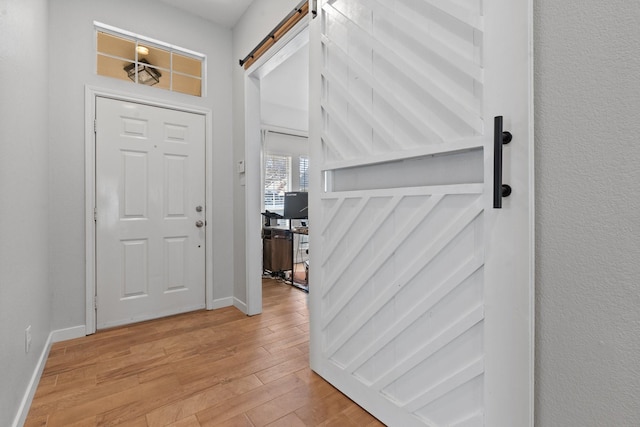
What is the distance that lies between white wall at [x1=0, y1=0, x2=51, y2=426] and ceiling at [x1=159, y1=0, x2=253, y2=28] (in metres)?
1.07

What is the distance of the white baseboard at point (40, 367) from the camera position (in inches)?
54.5

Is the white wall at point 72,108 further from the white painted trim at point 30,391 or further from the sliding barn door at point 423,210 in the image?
the sliding barn door at point 423,210

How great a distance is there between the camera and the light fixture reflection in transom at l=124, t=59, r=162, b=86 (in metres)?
2.64

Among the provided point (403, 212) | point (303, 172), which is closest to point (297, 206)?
point (303, 172)

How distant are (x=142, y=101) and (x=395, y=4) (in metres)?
2.34

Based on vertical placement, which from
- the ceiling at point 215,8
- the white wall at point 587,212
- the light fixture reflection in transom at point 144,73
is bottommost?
the white wall at point 587,212

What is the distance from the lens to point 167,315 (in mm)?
2793

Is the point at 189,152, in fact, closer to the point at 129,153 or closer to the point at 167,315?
the point at 129,153

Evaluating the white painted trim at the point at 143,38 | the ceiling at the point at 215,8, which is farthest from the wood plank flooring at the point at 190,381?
the ceiling at the point at 215,8

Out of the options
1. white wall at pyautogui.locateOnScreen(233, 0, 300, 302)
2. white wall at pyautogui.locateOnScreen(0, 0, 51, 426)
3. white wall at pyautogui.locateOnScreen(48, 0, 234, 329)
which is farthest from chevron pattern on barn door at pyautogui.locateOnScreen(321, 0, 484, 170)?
white wall at pyautogui.locateOnScreen(48, 0, 234, 329)

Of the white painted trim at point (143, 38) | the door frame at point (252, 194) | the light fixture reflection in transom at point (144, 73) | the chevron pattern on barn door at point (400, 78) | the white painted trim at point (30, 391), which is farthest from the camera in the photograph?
the door frame at point (252, 194)

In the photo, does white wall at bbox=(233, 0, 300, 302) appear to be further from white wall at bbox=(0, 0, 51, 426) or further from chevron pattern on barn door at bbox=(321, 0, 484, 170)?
→ white wall at bbox=(0, 0, 51, 426)

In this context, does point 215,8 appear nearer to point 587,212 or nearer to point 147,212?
point 147,212

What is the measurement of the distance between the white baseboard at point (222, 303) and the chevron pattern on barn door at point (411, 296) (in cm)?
169
